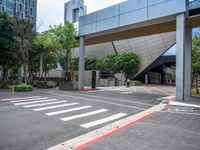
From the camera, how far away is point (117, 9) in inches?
798

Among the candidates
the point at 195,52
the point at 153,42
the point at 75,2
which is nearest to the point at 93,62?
the point at 153,42

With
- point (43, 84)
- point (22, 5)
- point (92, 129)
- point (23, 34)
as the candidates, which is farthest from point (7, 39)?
point (22, 5)

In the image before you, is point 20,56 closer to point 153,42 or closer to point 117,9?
point 117,9

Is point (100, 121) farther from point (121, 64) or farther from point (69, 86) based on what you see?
point (121, 64)

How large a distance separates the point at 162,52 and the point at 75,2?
83.0 meters

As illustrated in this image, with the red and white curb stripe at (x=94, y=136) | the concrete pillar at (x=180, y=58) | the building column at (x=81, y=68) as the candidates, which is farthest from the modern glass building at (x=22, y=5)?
the red and white curb stripe at (x=94, y=136)

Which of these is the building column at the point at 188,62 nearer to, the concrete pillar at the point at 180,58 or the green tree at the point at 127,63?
the concrete pillar at the point at 180,58

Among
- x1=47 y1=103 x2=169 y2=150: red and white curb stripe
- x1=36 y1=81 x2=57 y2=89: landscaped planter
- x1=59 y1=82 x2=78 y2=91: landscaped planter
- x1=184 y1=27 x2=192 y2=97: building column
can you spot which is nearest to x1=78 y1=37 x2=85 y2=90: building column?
x1=59 y1=82 x2=78 y2=91: landscaped planter

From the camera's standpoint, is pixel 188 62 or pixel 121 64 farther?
pixel 121 64

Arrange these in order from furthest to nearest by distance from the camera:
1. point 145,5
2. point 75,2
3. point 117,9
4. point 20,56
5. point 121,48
Answer: 1. point 75,2
2. point 121,48
3. point 20,56
4. point 117,9
5. point 145,5

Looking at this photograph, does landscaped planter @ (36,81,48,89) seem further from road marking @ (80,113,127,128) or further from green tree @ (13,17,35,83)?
road marking @ (80,113,127,128)

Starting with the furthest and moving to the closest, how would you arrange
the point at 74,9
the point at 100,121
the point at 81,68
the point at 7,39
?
the point at 74,9 < the point at 81,68 < the point at 7,39 < the point at 100,121

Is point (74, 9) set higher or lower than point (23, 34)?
higher

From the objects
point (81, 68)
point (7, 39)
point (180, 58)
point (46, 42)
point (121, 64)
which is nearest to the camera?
point (180, 58)
